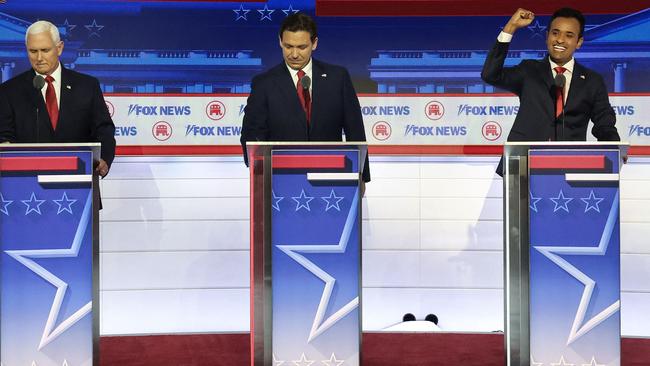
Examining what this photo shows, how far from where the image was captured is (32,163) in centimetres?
320

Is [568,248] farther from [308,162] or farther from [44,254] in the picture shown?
[44,254]

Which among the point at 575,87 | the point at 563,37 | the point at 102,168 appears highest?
the point at 563,37

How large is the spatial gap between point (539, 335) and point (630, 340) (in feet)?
4.10

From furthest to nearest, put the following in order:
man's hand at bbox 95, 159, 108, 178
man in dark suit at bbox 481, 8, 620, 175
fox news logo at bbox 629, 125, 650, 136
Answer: fox news logo at bbox 629, 125, 650, 136, man in dark suit at bbox 481, 8, 620, 175, man's hand at bbox 95, 159, 108, 178

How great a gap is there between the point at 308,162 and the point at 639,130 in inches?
113

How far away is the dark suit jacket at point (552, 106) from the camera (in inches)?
159

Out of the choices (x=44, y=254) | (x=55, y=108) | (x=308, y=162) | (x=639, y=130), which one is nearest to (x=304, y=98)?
(x=308, y=162)

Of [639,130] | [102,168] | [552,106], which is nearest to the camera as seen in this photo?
[102,168]

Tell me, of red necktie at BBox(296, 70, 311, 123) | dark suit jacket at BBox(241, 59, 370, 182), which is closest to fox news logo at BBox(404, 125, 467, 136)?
dark suit jacket at BBox(241, 59, 370, 182)

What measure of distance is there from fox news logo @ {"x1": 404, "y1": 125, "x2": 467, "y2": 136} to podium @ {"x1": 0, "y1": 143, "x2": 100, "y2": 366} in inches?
102

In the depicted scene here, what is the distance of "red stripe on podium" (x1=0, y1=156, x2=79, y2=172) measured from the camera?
3.20 metres

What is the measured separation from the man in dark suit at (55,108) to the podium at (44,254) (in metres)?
0.66

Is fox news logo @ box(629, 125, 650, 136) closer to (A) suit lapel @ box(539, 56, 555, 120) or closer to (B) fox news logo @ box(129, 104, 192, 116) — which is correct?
(A) suit lapel @ box(539, 56, 555, 120)

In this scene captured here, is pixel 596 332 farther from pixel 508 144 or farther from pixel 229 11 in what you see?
pixel 229 11
